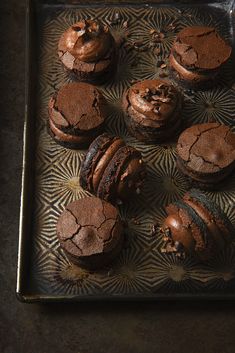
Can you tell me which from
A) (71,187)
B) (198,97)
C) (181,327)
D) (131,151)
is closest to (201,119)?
(198,97)

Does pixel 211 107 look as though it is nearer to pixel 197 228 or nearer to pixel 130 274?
pixel 197 228

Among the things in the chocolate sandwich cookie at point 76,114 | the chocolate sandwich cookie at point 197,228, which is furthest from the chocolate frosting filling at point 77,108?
the chocolate sandwich cookie at point 197,228

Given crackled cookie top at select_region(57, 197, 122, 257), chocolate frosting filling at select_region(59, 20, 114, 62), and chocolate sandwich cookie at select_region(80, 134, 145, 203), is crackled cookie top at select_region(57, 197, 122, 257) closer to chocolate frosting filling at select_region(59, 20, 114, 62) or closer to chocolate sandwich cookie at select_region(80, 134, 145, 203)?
chocolate sandwich cookie at select_region(80, 134, 145, 203)

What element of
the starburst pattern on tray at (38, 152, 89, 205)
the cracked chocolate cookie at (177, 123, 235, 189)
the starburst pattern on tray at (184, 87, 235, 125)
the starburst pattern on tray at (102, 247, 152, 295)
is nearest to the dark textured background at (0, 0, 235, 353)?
the starburst pattern on tray at (102, 247, 152, 295)

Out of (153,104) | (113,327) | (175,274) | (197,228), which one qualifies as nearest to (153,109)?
(153,104)

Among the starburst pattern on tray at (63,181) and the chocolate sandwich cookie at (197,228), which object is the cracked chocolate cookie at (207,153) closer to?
the chocolate sandwich cookie at (197,228)

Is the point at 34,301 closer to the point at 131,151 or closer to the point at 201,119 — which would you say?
the point at 131,151
